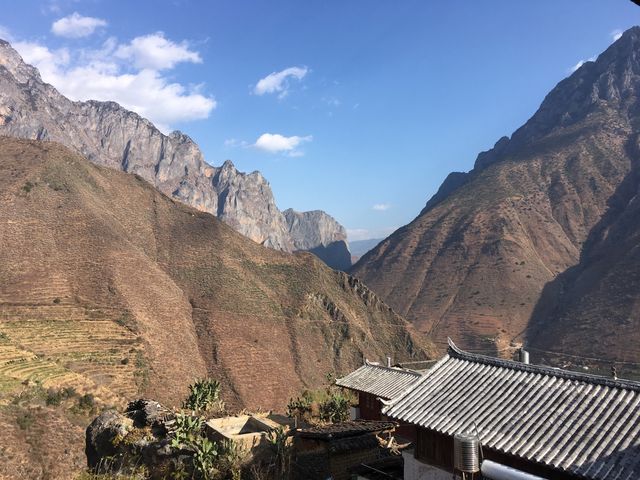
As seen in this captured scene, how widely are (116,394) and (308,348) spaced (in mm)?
32006

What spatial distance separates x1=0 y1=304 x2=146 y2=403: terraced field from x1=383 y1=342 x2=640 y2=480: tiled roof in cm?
3552

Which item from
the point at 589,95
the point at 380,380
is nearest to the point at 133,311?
the point at 380,380

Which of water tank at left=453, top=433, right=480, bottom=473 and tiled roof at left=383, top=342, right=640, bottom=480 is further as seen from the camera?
tiled roof at left=383, top=342, right=640, bottom=480

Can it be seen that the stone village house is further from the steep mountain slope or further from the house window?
the steep mountain slope

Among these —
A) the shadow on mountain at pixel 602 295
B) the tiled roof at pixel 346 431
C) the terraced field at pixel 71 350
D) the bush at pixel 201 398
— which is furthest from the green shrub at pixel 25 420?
the shadow on mountain at pixel 602 295

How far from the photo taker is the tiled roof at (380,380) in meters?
23.8

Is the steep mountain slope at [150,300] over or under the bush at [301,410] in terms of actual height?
over

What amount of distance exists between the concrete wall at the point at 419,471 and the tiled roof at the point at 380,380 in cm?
844

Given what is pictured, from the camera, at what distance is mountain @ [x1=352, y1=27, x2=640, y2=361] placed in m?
91.5

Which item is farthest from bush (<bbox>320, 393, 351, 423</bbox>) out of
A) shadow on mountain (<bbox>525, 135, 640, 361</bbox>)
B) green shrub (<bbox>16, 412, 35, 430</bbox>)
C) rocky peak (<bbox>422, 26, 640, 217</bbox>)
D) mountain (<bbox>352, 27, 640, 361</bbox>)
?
rocky peak (<bbox>422, 26, 640, 217</bbox>)

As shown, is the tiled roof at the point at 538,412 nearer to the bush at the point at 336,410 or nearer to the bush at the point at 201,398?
the bush at the point at 336,410

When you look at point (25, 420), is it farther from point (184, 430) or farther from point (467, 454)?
point (467, 454)

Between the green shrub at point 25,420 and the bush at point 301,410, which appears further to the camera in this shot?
the green shrub at point 25,420

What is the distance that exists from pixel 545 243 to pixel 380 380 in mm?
109819
